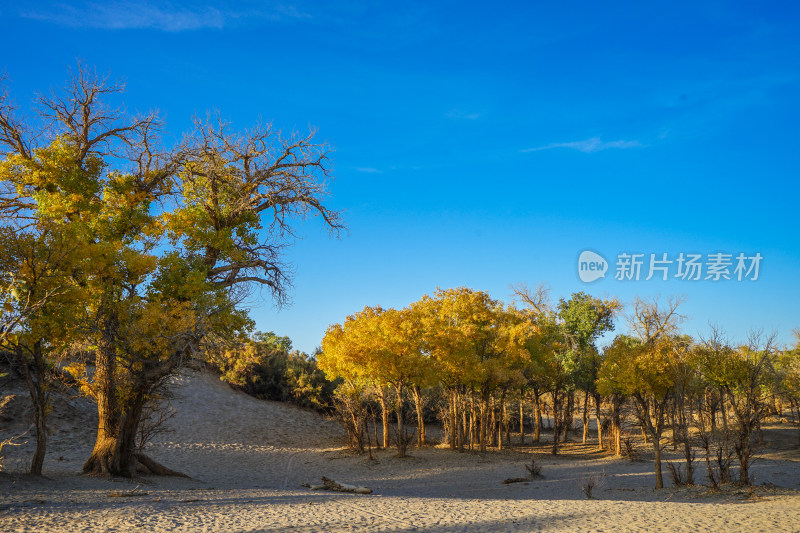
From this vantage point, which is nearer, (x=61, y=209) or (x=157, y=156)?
(x=61, y=209)

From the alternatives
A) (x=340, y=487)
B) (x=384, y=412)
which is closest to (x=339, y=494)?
(x=340, y=487)

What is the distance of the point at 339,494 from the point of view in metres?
14.1

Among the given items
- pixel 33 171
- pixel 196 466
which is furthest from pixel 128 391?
pixel 196 466

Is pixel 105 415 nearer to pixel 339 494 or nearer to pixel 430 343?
pixel 339 494

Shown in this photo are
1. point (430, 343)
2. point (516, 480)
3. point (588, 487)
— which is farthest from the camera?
point (430, 343)

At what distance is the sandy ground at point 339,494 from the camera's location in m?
9.54

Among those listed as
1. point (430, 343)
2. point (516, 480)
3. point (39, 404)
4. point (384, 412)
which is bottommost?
point (516, 480)

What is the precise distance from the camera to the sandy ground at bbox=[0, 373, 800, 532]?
9.54m

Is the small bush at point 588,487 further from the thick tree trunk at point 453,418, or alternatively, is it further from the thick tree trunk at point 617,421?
the thick tree trunk at point 617,421

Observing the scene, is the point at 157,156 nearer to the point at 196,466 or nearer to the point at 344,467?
the point at 196,466

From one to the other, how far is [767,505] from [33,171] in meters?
21.3

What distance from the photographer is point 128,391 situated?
14984 millimetres

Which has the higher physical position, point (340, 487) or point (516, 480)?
point (340, 487)

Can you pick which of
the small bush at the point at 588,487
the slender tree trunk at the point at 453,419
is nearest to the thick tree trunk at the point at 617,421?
the slender tree trunk at the point at 453,419
